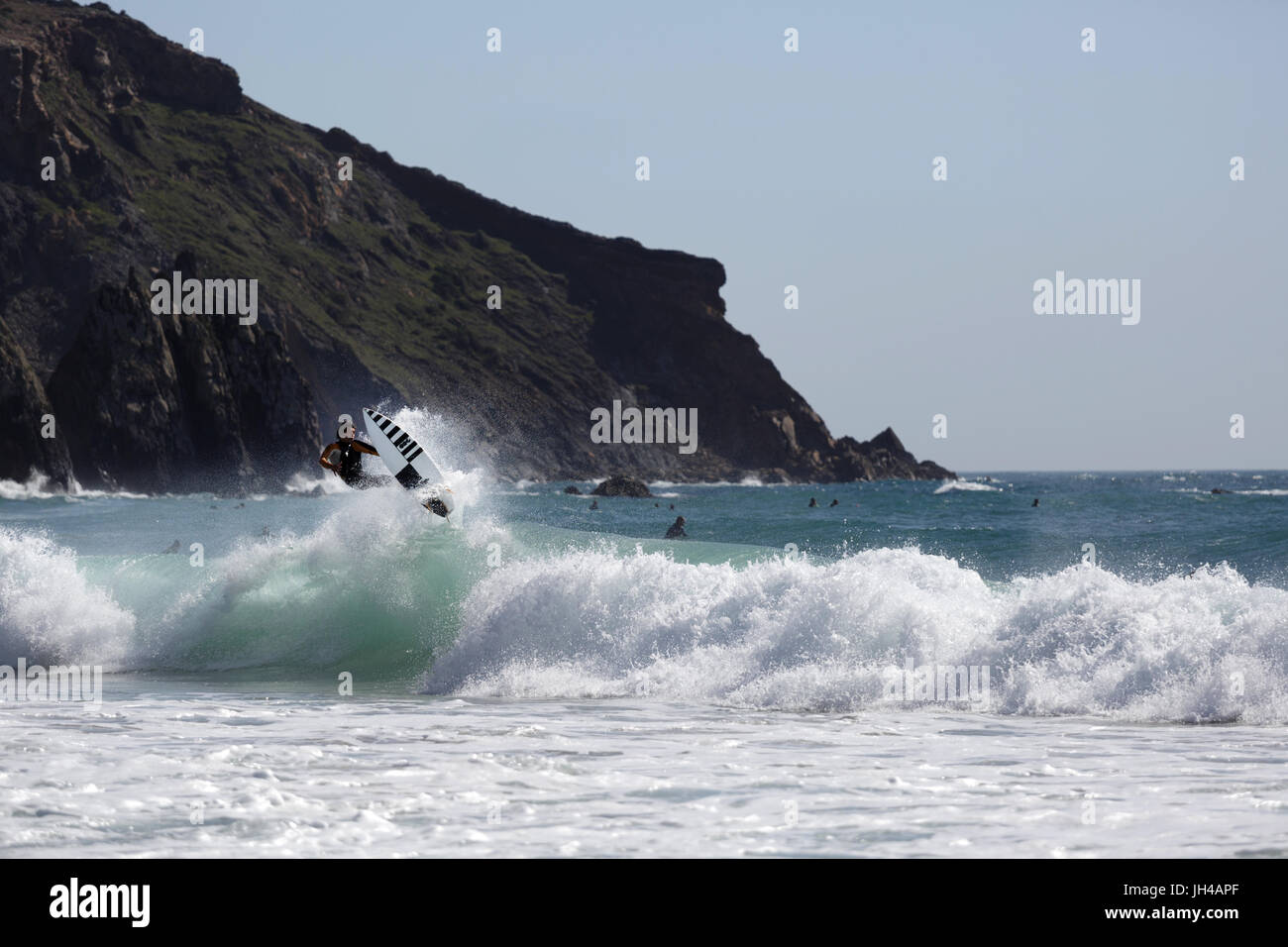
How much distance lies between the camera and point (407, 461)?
85.0ft

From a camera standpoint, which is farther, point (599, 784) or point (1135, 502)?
point (1135, 502)

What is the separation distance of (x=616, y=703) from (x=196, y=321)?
10720 centimetres

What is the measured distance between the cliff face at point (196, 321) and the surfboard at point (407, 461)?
78196mm

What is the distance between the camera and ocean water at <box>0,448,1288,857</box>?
880cm

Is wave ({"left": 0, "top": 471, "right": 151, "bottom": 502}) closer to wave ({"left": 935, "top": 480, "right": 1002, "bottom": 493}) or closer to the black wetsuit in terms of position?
the black wetsuit

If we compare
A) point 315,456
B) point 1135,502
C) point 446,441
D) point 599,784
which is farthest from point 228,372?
point 599,784

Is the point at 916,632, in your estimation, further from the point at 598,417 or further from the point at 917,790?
the point at 598,417

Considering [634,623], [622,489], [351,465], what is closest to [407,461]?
[351,465]

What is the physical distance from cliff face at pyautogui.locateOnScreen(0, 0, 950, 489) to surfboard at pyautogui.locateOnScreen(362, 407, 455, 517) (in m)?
78.2

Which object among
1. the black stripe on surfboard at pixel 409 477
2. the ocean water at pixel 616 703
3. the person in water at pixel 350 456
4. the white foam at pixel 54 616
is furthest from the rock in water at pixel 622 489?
the white foam at pixel 54 616

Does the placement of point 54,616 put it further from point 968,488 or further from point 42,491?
point 968,488

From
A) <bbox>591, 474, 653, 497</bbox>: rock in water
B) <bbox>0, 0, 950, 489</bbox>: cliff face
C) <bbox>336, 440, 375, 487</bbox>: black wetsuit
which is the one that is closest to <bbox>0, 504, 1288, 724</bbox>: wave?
<bbox>336, 440, 375, 487</bbox>: black wetsuit
